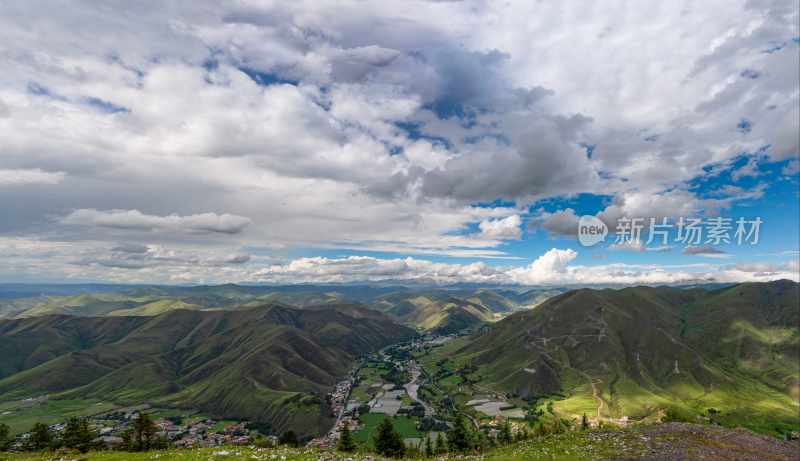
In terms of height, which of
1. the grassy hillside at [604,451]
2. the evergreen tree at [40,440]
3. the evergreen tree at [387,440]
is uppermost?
the grassy hillside at [604,451]

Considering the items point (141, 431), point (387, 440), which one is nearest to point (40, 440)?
point (141, 431)

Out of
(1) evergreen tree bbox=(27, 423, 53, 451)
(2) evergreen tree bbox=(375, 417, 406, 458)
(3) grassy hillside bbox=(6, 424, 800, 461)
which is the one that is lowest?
Result: (2) evergreen tree bbox=(375, 417, 406, 458)

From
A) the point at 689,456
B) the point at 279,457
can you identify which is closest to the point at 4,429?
the point at 279,457

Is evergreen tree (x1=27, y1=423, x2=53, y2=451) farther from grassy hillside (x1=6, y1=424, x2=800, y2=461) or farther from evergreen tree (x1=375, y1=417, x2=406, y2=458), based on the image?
evergreen tree (x1=375, y1=417, x2=406, y2=458)

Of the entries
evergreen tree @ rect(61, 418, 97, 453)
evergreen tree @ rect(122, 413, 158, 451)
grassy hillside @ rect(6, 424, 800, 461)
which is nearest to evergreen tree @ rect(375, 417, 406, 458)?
evergreen tree @ rect(122, 413, 158, 451)

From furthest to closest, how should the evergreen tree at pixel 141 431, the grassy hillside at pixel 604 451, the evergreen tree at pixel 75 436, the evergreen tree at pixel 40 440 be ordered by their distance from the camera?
1. the evergreen tree at pixel 40 440
2. the evergreen tree at pixel 141 431
3. the evergreen tree at pixel 75 436
4. the grassy hillside at pixel 604 451

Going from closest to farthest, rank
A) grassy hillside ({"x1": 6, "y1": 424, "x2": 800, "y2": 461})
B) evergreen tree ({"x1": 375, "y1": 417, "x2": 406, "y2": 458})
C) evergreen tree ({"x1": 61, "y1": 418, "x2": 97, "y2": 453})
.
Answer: grassy hillside ({"x1": 6, "y1": 424, "x2": 800, "y2": 461}) < evergreen tree ({"x1": 61, "y1": 418, "x2": 97, "y2": 453}) < evergreen tree ({"x1": 375, "y1": 417, "x2": 406, "y2": 458})

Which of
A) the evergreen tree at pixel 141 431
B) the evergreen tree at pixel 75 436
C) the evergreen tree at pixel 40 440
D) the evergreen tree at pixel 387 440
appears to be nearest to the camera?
the evergreen tree at pixel 75 436

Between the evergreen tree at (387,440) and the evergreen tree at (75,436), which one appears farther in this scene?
the evergreen tree at (387,440)

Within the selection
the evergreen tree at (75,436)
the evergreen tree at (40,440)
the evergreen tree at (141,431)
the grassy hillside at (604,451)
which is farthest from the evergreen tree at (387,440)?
the evergreen tree at (40,440)

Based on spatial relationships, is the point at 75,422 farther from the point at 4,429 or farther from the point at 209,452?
the point at 209,452

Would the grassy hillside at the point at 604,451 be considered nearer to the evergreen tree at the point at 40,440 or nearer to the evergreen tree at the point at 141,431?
the evergreen tree at the point at 141,431
